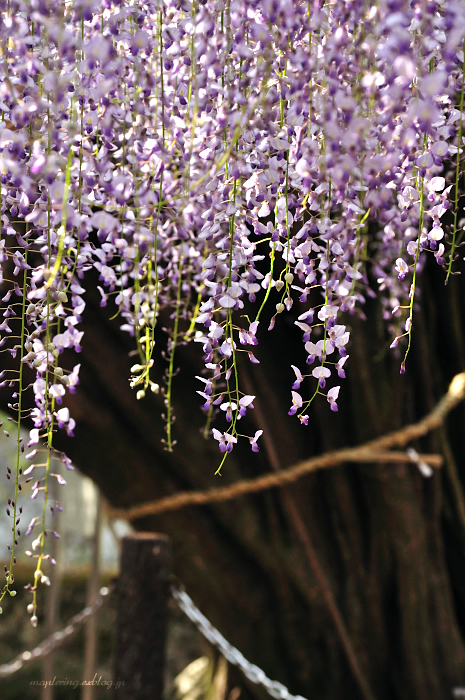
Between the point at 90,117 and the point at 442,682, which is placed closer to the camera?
the point at 90,117

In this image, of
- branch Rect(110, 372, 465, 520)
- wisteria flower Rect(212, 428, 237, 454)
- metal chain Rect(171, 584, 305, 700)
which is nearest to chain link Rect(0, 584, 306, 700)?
metal chain Rect(171, 584, 305, 700)

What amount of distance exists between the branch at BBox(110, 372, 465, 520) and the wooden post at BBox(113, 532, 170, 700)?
207 mm

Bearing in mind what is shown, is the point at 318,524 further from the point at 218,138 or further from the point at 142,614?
the point at 218,138

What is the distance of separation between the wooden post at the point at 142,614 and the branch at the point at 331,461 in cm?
21

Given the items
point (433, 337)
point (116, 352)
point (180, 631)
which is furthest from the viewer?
point (180, 631)

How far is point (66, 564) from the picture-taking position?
4.02 m

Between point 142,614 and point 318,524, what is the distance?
506 mm

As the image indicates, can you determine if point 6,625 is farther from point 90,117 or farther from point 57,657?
point 90,117

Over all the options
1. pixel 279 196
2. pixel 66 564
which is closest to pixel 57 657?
pixel 66 564

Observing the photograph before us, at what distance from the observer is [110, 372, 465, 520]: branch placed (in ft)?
4.89

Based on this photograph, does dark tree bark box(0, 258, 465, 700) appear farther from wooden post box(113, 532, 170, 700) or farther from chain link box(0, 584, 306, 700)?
wooden post box(113, 532, 170, 700)

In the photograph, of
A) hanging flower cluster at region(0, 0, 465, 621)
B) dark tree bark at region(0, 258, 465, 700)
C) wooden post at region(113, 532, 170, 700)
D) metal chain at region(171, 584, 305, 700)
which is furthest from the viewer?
dark tree bark at region(0, 258, 465, 700)

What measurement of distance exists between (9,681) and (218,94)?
12.3ft

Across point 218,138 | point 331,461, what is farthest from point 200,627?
point 218,138
